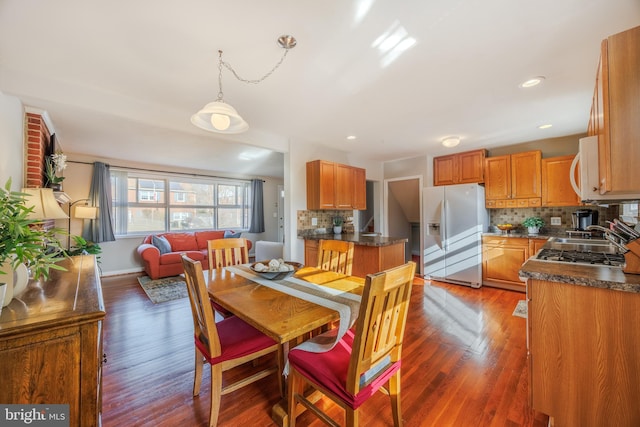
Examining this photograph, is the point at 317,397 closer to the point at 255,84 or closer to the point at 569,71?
the point at 255,84

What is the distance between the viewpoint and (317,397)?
160cm

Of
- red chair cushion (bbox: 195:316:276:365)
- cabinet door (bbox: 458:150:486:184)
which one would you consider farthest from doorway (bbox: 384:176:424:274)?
red chair cushion (bbox: 195:316:276:365)

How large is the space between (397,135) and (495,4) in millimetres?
2336

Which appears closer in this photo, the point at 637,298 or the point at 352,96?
the point at 637,298

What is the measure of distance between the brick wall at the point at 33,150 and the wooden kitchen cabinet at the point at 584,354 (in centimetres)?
402

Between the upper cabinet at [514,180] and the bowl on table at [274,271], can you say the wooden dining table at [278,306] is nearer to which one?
the bowl on table at [274,271]

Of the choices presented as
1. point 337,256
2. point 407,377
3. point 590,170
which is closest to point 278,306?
point 337,256

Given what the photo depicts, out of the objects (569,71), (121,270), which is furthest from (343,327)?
(121,270)

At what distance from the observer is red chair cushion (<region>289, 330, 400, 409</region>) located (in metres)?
1.15

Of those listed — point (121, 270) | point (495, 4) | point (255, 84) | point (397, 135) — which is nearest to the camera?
point (495, 4)

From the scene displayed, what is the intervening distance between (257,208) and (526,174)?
5.65 meters

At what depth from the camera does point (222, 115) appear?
187cm

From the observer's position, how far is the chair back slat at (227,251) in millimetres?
2494

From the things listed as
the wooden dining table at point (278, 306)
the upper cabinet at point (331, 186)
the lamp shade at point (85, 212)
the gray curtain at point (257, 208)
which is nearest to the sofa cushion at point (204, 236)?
the gray curtain at point (257, 208)
